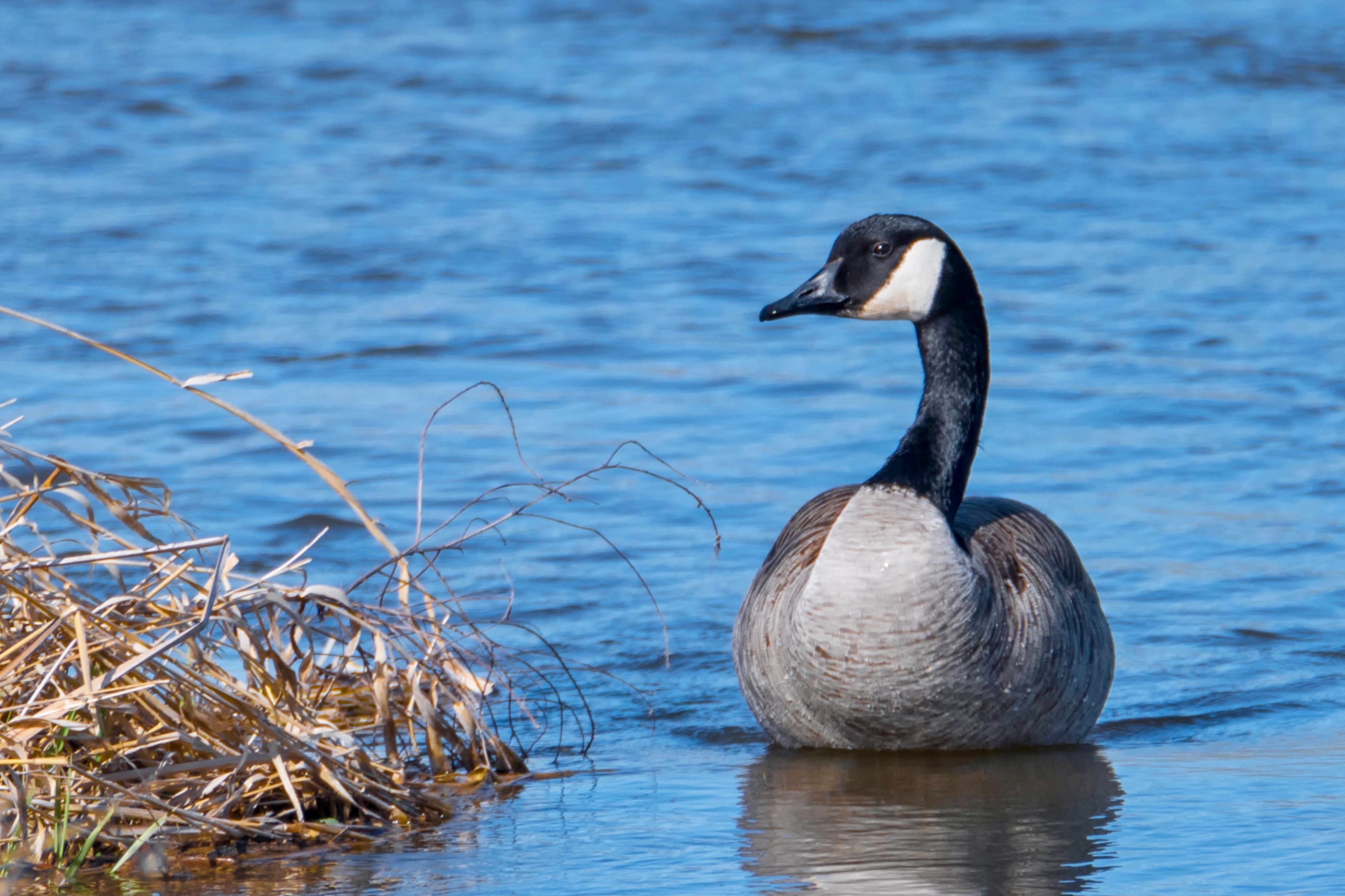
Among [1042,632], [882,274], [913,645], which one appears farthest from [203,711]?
[882,274]

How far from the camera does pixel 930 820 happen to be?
14.8 ft

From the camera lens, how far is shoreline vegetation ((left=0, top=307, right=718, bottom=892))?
12.9 ft

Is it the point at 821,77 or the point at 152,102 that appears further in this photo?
the point at 821,77

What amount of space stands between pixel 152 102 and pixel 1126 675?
12.8 meters

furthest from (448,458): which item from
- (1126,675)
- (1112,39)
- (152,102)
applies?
(1112,39)

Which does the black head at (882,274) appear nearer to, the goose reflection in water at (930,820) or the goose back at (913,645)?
the goose back at (913,645)

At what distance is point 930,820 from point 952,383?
1642 mm

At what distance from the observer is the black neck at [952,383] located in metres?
5.57

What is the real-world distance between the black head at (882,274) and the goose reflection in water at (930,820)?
51.4 inches

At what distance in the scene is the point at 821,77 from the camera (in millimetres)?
18109

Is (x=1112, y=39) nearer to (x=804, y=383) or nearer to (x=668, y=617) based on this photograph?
(x=804, y=383)

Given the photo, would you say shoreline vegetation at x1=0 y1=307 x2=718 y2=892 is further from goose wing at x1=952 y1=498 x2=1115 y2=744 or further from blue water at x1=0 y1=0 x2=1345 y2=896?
goose wing at x1=952 y1=498 x2=1115 y2=744

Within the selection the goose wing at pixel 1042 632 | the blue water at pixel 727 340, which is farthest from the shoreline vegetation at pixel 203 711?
the goose wing at pixel 1042 632

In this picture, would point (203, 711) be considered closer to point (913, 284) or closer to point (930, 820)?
point (930, 820)
